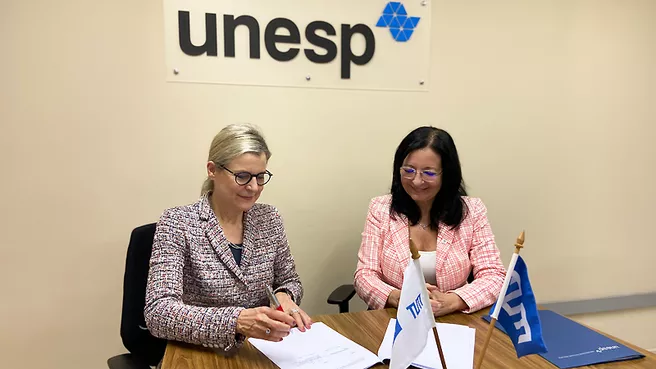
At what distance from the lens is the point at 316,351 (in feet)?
4.39

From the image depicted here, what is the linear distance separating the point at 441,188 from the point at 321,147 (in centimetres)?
66

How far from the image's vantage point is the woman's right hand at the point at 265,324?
4.11 feet

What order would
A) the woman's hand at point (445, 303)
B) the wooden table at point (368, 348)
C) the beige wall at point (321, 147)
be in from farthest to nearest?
1. the beige wall at point (321, 147)
2. the woman's hand at point (445, 303)
3. the wooden table at point (368, 348)

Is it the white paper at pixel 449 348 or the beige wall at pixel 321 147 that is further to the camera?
the beige wall at pixel 321 147

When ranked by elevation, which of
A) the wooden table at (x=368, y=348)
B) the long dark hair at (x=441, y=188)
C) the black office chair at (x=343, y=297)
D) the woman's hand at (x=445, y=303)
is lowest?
the black office chair at (x=343, y=297)

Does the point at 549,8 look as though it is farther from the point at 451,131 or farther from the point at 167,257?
the point at 167,257

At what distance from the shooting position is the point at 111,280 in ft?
7.09

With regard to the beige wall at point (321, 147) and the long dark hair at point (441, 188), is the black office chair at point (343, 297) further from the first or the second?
the beige wall at point (321, 147)

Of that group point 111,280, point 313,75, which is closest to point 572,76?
point 313,75

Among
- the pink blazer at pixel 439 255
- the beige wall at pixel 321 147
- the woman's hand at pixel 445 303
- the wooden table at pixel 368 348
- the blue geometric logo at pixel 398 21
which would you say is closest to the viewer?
the wooden table at pixel 368 348

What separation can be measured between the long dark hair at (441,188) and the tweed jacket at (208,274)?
0.59 meters

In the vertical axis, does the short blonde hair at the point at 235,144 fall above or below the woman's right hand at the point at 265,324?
above

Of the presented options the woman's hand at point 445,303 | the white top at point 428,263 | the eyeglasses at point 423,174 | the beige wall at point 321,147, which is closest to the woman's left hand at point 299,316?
the woman's hand at point 445,303

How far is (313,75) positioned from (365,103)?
307 millimetres
